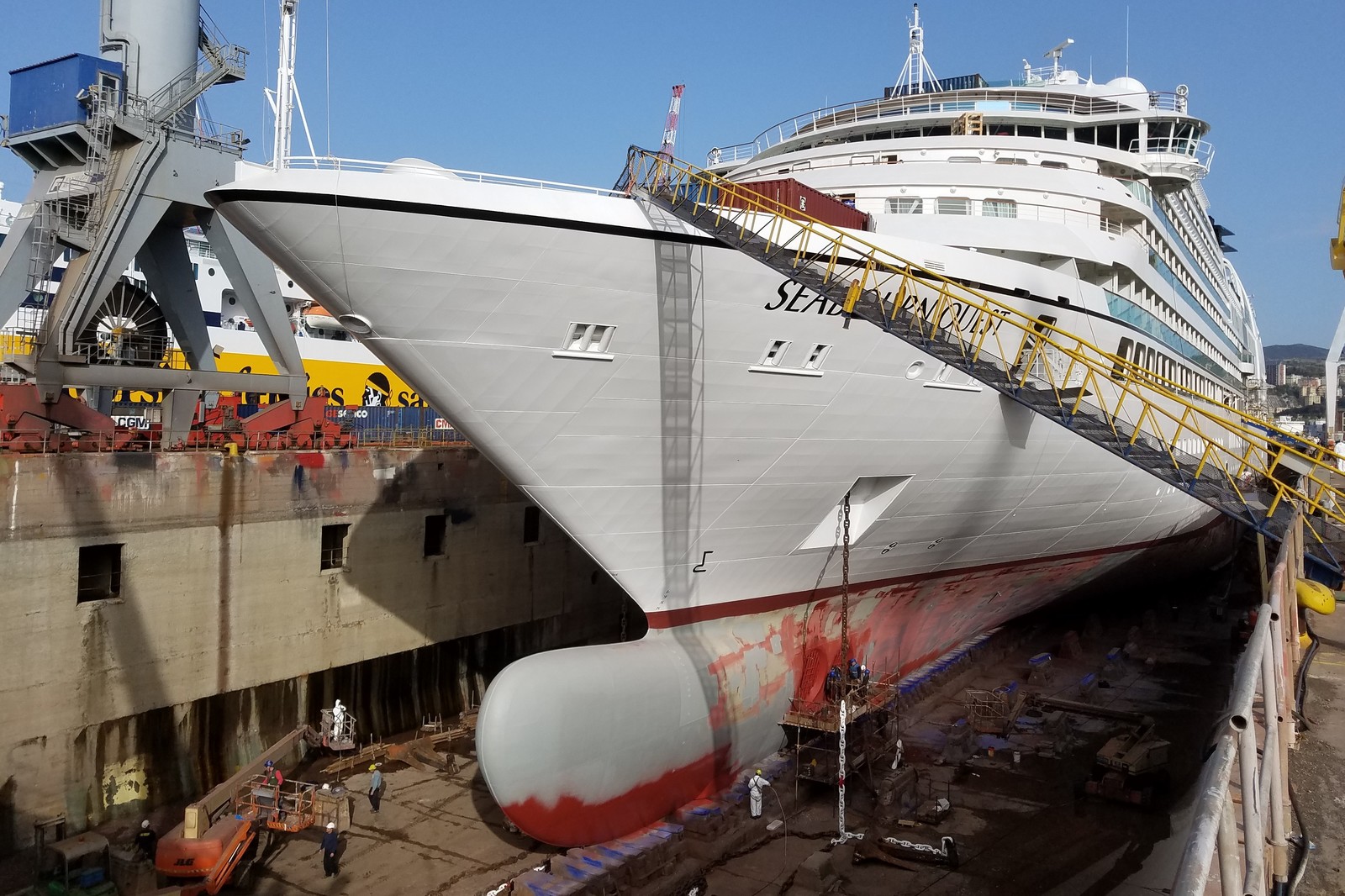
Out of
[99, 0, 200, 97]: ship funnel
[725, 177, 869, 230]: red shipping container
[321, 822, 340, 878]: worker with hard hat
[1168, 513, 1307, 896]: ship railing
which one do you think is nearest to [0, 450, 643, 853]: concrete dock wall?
[321, 822, 340, 878]: worker with hard hat

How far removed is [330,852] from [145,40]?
14713 millimetres

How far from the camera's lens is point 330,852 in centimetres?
1092

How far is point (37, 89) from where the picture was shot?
16328mm

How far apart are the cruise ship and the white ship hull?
0.03 meters

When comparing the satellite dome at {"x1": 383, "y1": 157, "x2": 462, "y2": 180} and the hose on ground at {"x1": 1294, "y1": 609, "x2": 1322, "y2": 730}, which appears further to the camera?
the satellite dome at {"x1": 383, "y1": 157, "x2": 462, "y2": 180}

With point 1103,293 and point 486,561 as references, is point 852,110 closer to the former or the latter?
point 1103,293

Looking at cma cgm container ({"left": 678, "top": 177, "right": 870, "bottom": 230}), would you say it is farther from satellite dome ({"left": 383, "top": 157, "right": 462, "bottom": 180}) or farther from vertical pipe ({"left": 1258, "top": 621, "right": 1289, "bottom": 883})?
vertical pipe ({"left": 1258, "top": 621, "right": 1289, "bottom": 883})

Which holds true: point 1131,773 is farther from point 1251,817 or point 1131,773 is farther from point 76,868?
point 76,868

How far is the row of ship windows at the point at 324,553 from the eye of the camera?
42.2 feet

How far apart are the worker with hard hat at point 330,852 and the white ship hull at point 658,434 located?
9.04 ft

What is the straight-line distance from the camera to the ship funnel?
16594mm

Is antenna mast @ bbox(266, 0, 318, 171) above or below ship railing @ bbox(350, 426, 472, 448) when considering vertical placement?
above

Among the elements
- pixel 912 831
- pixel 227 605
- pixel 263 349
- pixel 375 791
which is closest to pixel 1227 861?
pixel 912 831

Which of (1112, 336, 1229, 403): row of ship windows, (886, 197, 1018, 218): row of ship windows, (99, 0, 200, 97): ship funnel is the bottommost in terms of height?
(1112, 336, 1229, 403): row of ship windows
